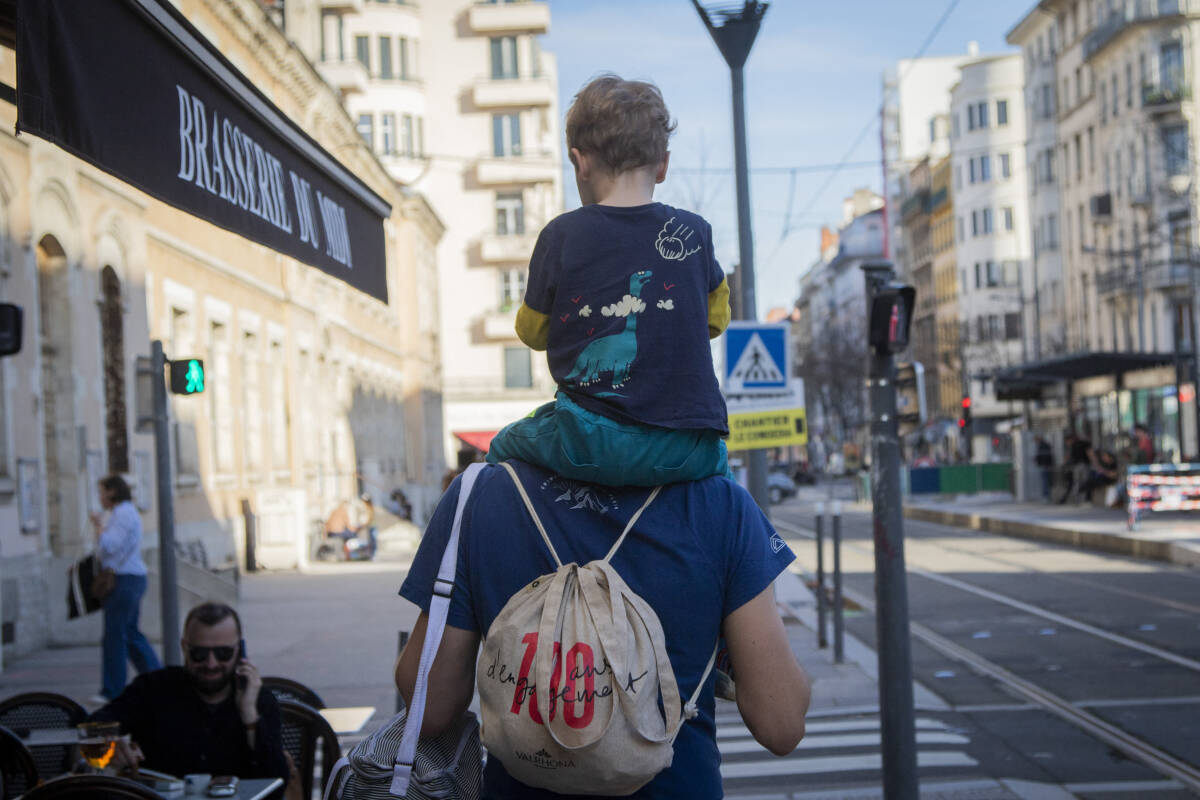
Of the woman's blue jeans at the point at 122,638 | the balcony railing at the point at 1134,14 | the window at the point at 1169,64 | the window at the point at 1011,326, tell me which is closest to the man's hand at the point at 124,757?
the woman's blue jeans at the point at 122,638

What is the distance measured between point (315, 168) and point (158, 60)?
1411mm

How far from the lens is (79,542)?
16688mm

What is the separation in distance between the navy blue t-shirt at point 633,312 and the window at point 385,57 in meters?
58.3

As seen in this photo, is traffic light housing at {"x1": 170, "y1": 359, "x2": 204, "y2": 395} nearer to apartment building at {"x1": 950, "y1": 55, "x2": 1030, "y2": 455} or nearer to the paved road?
the paved road

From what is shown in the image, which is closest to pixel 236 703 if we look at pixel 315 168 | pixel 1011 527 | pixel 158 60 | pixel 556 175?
pixel 315 168

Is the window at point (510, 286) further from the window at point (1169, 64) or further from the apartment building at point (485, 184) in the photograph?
the window at point (1169, 64)

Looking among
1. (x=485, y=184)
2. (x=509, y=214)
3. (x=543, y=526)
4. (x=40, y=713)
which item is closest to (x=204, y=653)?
(x=40, y=713)

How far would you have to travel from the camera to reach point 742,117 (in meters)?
12.4

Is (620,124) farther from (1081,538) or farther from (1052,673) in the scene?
(1081,538)

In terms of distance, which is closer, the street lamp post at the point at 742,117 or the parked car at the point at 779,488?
the street lamp post at the point at 742,117

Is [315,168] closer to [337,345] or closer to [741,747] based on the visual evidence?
[741,747]

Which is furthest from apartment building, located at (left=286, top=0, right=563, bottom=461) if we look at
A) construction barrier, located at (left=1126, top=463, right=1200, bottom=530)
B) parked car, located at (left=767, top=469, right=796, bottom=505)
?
construction barrier, located at (left=1126, top=463, right=1200, bottom=530)

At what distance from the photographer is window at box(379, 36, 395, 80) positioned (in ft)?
192

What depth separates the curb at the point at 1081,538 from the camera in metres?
21.4
